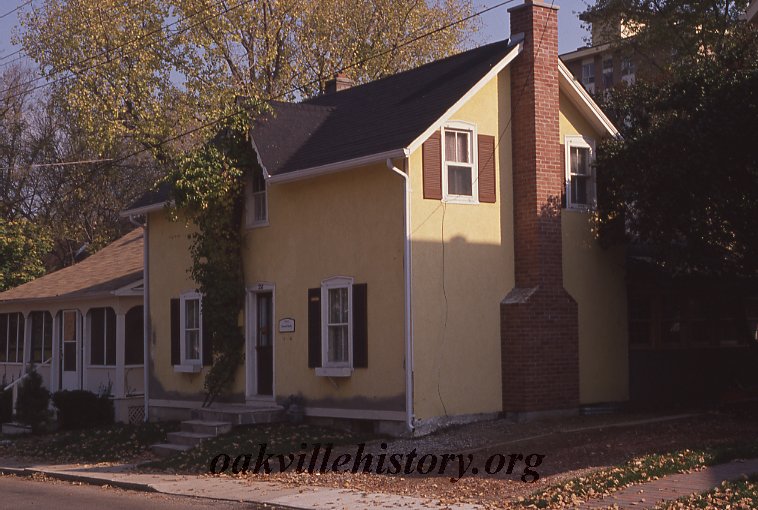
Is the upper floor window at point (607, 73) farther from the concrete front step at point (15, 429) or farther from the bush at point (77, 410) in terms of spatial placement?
the concrete front step at point (15, 429)

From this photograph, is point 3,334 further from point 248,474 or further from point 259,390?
point 248,474

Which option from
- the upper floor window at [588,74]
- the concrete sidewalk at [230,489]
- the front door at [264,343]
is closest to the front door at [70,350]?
the front door at [264,343]

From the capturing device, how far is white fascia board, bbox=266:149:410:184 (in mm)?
17500

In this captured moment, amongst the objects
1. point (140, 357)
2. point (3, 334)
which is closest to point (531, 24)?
point (140, 357)

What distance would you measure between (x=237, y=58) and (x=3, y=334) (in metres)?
11.9

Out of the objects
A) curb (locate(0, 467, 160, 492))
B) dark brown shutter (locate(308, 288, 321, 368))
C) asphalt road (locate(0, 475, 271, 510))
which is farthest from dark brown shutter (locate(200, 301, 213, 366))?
asphalt road (locate(0, 475, 271, 510))

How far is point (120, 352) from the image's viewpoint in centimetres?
2530

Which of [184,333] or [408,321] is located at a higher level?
[408,321]

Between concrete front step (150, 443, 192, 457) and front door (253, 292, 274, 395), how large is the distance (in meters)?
2.51

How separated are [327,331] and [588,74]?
157 ft

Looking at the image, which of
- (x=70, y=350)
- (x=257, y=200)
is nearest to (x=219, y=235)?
(x=257, y=200)

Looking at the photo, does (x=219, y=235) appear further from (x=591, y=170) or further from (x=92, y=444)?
(x=591, y=170)

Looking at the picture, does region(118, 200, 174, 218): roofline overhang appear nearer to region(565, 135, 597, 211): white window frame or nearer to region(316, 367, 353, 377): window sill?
region(316, 367, 353, 377): window sill

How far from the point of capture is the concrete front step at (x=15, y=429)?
973 inches
